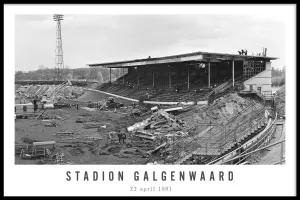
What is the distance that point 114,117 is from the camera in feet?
111

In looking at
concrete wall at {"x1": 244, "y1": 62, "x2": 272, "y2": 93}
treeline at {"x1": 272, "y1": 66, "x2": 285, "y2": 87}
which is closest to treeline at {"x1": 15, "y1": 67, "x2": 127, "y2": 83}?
concrete wall at {"x1": 244, "y1": 62, "x2": 272, "y2": 93}

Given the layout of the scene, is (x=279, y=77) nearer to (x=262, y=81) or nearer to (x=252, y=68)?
(x=262, y=81)

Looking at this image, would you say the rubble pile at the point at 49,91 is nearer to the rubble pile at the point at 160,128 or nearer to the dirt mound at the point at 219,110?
the rubble pile at the point at 160,128

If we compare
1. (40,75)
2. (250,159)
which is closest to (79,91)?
(40,75)

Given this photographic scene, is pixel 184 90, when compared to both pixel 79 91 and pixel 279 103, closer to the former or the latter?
pixel 279 103

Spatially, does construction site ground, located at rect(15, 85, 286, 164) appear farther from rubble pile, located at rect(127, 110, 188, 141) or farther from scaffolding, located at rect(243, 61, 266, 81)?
scaffolding, located at rect(243, 61, 266, 81)

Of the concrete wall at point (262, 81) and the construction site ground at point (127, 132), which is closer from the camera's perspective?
the construction site ground at point (127, 132)

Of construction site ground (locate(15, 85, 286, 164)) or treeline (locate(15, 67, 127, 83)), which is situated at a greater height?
treeline (locate(15, 67, 127, 83))

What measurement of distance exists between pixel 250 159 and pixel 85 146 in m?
10.6

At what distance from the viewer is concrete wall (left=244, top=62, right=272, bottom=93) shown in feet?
114

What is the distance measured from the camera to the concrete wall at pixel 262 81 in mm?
34750

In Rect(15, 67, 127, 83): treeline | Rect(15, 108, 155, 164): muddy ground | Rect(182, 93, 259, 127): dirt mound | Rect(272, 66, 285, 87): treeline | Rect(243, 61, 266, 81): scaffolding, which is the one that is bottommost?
Rect(15, 108, 155, 164): muddy ground

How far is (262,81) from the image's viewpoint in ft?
114

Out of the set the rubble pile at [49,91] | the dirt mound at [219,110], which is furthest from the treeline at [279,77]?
the rubble pile at [49,91]
